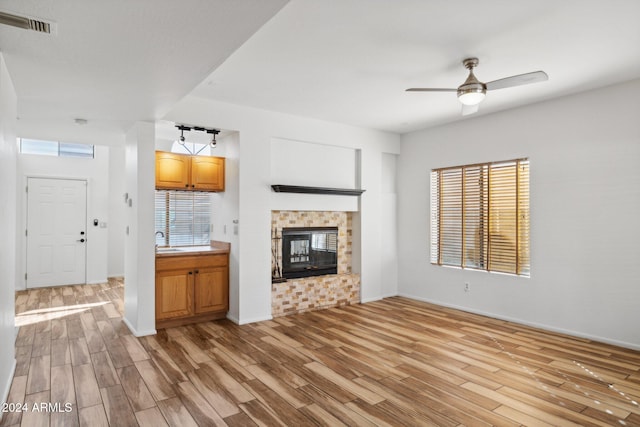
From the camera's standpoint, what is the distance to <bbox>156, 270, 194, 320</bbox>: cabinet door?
4438 millimetres

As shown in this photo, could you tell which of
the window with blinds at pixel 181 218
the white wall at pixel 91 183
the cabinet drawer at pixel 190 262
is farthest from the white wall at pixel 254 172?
the white wall at pixel 91 183

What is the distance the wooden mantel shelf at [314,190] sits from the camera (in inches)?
195

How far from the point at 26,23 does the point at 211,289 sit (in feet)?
11.1

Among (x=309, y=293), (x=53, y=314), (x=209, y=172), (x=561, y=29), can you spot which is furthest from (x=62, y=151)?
(x=561, y=29)

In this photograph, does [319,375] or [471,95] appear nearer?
[319,375]

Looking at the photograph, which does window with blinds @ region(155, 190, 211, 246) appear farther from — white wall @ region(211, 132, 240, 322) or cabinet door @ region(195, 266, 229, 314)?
cabinet door @ region(195, 266, 229, 314)

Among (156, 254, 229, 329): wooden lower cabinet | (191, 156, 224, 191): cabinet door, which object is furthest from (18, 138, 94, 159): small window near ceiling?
(156, 254, 229, 329): wooden lower cabinet

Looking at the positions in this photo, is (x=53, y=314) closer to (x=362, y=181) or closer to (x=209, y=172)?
(x=209, y=172)

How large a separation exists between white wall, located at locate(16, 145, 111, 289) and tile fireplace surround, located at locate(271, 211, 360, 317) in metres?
4.28

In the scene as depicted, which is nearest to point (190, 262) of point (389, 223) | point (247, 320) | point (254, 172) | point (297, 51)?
point (247, 320)

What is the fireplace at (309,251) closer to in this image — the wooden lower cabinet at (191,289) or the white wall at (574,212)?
the wooden lower cabinet at (191,289)

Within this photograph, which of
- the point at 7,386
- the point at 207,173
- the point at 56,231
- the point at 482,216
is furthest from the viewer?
the point at 56,231

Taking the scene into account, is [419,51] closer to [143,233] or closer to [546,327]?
[143,233]

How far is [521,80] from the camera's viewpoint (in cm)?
315
